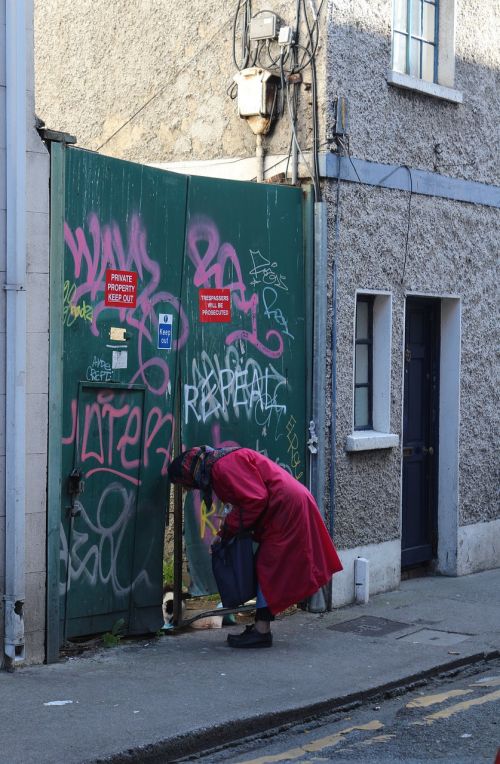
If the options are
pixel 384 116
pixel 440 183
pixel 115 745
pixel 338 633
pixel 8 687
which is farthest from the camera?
pixel 440 183

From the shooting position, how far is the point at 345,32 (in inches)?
358

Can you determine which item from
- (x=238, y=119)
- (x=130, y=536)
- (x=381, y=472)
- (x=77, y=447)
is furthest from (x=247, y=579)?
(x=238, y=119)

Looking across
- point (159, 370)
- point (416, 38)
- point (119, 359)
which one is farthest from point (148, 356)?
point (416, 38)

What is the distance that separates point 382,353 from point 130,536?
2.97 metres

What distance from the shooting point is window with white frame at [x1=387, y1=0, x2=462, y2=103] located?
9938 mm

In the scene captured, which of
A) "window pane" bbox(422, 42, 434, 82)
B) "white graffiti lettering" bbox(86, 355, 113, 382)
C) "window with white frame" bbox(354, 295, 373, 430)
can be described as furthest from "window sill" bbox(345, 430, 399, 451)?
"window pane" bbox(422, 42, 434, 82)

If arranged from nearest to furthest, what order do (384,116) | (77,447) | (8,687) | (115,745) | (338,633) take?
(115,745)
(8,687)
(77,447)
(338,633)
(384,116)

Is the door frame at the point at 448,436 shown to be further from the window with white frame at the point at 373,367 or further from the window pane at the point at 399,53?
the window pane at the point at 399,53

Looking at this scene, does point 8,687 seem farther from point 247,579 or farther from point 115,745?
point 247,579

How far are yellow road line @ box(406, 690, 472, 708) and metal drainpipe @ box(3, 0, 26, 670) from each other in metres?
2.32

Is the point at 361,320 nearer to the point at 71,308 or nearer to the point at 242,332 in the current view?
the point at 242,332

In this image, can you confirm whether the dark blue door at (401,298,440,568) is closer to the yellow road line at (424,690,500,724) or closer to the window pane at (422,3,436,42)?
the window pane at (422,3,436,42)

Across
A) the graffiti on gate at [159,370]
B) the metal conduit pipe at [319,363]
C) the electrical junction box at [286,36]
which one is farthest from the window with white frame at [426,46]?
the graffiti on gate at [159,370]

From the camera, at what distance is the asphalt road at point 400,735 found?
5.78 metres
